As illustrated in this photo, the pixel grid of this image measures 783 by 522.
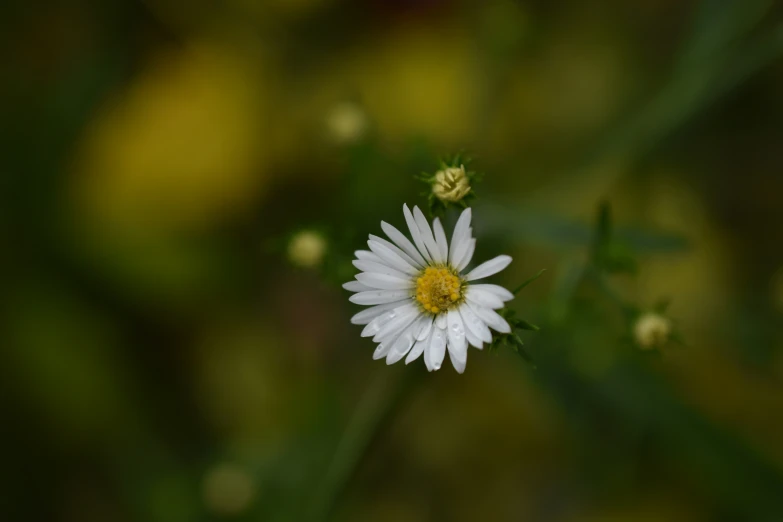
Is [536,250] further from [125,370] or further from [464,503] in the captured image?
[125,370]

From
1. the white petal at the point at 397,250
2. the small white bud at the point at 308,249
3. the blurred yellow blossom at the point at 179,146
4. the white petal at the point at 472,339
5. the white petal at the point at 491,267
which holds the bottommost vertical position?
the white petal at the point at 472,339

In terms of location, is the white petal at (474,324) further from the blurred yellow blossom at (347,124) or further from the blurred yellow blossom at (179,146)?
the blurred yellow blossom at (179,146)

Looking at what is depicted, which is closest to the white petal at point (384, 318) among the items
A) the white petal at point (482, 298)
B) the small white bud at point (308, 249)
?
the white petal at point (482, 298)

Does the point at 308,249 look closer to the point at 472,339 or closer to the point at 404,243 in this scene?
the point at 404,243

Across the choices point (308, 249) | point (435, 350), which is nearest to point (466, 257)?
point (435, 350)

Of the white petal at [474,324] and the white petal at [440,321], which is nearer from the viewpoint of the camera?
the white petal at [474,324]

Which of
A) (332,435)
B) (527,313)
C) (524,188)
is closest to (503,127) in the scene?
(524,188)

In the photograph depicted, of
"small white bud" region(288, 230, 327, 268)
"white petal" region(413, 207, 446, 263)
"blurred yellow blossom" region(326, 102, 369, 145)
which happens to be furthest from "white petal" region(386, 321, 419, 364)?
"blurred yellow blossom" region(326, 102, 369, 145)
